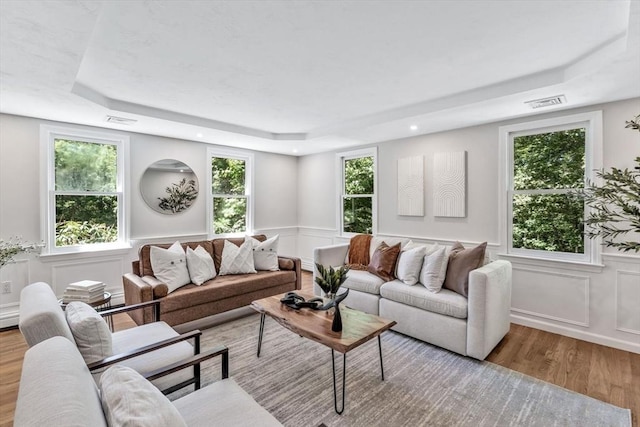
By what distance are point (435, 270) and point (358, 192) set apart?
2.53m

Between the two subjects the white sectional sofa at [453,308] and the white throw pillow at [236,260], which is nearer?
the white sectional sofa at [453,308]

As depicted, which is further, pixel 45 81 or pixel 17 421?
pixel 45 81

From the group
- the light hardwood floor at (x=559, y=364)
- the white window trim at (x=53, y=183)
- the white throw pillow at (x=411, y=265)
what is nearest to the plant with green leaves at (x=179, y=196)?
the white window trim at (x=53, y=183)

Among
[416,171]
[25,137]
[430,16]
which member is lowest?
[416,171]

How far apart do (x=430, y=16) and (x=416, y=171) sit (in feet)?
9.23

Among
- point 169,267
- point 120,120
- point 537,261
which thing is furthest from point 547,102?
point 120,120

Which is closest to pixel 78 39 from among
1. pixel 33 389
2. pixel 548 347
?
pixel 33 389

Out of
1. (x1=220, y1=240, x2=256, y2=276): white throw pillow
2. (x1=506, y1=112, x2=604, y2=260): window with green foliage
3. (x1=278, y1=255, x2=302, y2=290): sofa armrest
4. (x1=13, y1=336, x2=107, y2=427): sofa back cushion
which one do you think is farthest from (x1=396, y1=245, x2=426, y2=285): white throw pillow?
(x1=13, y1=336, x2=107, y2=427): sofa back cushion

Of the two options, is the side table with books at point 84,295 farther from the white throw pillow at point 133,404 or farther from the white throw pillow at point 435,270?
the white throw pillow at point 435,270

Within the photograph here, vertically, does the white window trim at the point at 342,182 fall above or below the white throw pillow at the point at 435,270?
above

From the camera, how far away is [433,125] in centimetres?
391

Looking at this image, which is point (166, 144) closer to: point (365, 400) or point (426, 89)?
point (426, 89)

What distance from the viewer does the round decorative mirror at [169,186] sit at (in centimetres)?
446

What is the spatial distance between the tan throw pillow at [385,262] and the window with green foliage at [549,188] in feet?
4.79
